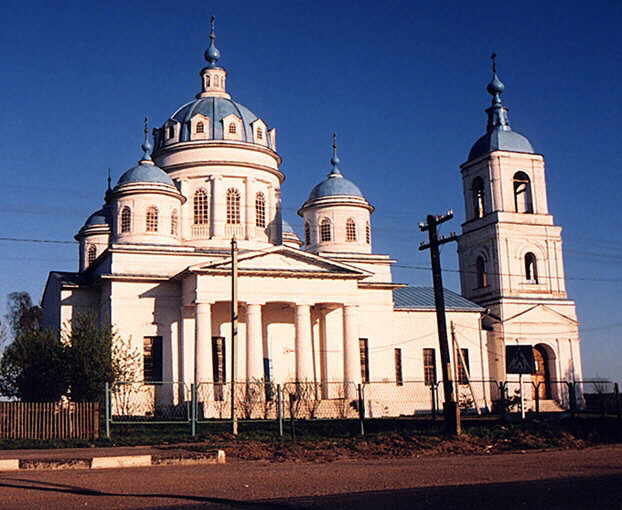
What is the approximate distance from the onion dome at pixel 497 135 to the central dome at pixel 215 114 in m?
14.0

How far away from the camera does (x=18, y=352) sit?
102 feet

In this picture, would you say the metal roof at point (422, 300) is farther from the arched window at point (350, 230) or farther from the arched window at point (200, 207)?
the arched window at point (200, 207)

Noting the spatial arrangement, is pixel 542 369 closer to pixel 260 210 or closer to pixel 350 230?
pixel 350 230

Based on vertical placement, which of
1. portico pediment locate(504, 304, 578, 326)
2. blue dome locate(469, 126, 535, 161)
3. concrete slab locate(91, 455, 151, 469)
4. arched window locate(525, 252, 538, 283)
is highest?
blue dome locate(469, 126, 535, 161)

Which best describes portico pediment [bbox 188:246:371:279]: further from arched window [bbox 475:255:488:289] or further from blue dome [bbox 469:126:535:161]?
blue dome [bbox 469:126:535:161]

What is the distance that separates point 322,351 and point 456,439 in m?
20.4

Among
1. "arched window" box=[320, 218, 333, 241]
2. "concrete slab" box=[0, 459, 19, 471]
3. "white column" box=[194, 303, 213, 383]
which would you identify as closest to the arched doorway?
"arched window" box=[320, 218, 333, 241]

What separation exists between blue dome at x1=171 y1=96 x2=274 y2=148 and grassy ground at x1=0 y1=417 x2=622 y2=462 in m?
21.9

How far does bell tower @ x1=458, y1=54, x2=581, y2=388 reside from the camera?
4844 centimetres

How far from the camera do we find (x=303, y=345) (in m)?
38.8

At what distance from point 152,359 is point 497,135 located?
24.6 m

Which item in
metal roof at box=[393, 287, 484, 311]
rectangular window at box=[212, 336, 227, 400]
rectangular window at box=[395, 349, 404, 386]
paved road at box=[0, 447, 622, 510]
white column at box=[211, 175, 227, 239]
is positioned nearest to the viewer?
paved road at box=[0, 447, 622, 510]

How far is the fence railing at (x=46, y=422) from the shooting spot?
24094mm

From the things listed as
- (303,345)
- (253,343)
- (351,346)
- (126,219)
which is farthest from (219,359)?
(126,219)
